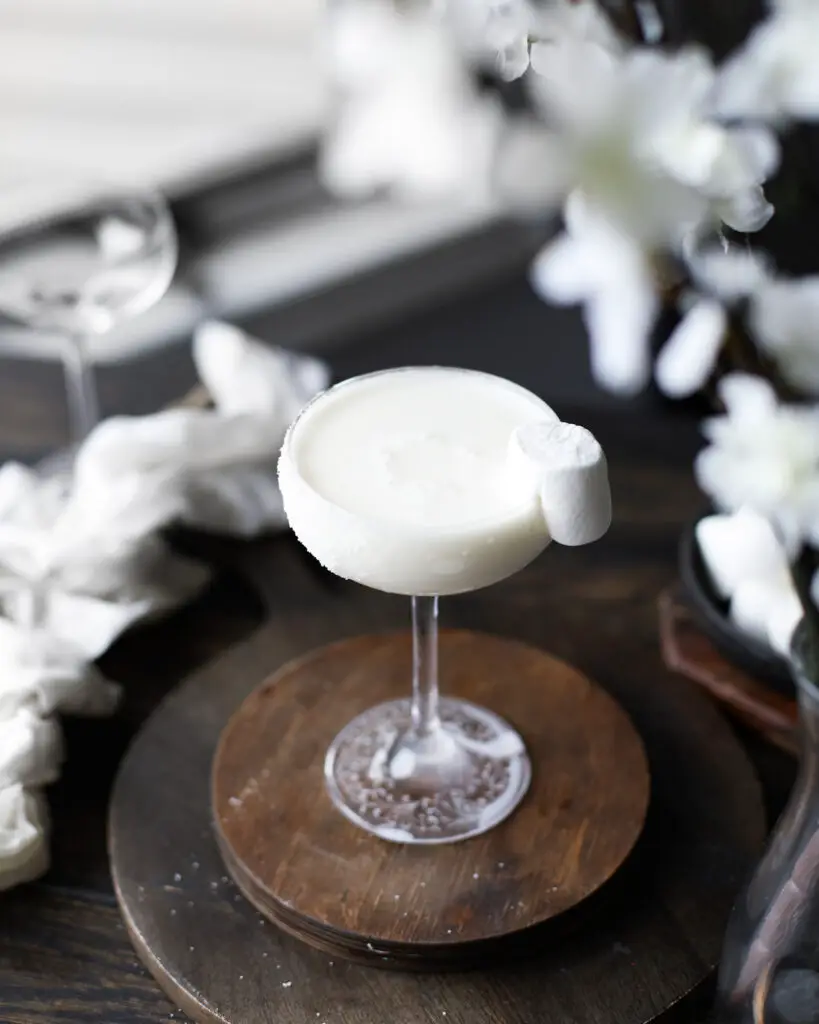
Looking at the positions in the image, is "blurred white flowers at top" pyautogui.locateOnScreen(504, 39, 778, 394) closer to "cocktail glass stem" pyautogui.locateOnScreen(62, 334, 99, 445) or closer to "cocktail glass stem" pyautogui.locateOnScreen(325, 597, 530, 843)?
"cocktail glass stem" pyautogui.locateOnScreen(325, 597, 530, 843)

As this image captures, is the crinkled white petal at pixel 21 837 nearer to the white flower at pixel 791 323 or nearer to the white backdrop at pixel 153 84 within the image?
the white flower at pixel 791 323

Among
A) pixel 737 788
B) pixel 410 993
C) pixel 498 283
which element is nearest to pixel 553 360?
pixel 498 283

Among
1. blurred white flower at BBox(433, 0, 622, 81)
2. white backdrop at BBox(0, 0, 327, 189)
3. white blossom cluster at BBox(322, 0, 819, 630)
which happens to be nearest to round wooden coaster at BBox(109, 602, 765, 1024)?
white blossom cluster at BBox(322, 0, 819, 630)

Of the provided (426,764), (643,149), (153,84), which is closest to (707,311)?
(643,149)

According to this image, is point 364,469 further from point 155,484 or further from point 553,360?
point 553,360

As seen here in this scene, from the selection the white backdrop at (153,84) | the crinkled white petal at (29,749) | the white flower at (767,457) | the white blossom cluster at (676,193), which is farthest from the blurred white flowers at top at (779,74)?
the white backdrop at (153,84)

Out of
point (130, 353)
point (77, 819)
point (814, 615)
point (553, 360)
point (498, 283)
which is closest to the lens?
point (814, 615)

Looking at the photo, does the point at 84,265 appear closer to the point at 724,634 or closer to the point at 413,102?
the point at 413,102
